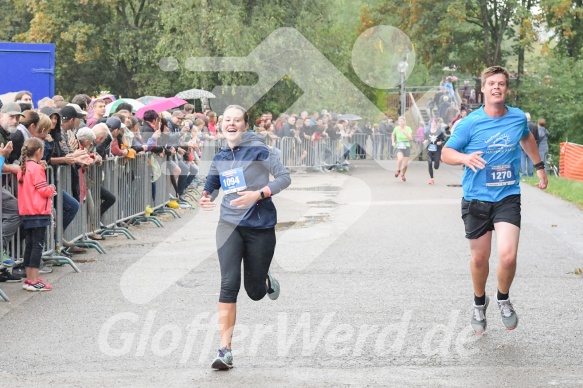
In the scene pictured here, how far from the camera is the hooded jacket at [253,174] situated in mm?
7277

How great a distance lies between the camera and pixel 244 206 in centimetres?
718

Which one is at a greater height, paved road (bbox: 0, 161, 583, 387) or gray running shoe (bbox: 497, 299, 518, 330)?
gray running shoe (bbox: 497, 299, 518, 330)

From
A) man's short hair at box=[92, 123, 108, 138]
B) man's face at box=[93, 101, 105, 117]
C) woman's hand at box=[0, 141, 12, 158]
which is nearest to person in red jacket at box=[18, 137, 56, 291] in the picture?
woman's hand at box=[0, 141, 12, 158]

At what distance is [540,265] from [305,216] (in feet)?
21.7

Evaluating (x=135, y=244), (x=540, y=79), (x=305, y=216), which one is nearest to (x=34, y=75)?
(x=305, y=216)

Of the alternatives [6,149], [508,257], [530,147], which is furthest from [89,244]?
[508,257]

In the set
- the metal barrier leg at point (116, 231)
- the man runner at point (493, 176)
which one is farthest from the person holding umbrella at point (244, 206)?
the metal barrier leg at point (116, 231)

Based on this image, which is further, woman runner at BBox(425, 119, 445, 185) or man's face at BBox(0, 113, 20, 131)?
woman runner at BBox(425, 119, 445, 185)

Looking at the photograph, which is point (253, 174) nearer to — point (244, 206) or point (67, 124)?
point (244, 206)

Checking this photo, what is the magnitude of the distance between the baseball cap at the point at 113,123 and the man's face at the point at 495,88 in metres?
7.69

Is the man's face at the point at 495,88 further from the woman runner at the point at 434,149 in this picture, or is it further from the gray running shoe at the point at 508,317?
the woman runner at the point at 434,149

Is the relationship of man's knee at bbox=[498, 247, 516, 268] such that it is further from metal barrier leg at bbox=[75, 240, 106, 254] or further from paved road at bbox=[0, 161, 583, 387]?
metal barrier leg at bbox=[75, 240, 106, 254]

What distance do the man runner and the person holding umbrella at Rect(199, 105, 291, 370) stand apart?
1.39m

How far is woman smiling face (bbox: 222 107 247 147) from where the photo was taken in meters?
7.25
